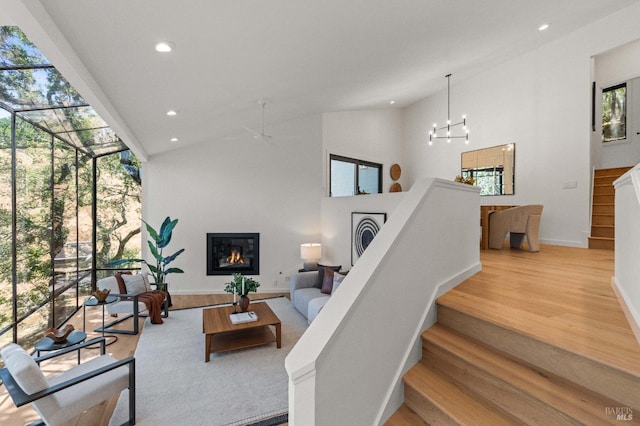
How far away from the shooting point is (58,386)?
2.06 m

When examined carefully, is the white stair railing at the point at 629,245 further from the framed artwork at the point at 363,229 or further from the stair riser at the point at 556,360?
the framed artwork at the point at 363,229

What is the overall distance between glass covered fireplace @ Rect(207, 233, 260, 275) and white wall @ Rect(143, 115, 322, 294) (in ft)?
0.41

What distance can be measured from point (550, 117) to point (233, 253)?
262 inches

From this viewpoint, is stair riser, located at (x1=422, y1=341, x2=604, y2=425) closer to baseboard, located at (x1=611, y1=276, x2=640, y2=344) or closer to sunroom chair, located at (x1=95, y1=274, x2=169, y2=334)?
baseboard, located at (x1=611, y1=276, x2=640, y2=344)

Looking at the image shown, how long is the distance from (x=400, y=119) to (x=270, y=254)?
207 inches

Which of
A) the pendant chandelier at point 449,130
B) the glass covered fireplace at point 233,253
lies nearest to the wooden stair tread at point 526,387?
the glass covered fireplace at point 233,253

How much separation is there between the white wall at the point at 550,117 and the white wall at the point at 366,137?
6.45 feet

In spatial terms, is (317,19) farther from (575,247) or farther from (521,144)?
(575,247)

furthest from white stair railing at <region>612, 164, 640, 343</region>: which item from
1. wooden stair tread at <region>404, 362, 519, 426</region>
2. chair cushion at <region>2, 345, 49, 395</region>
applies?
chair cushion at <region>2, 345, 49, 395</region>

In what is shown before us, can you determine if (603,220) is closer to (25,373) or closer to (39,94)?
(25,373)

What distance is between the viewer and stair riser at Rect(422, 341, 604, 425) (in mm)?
1383

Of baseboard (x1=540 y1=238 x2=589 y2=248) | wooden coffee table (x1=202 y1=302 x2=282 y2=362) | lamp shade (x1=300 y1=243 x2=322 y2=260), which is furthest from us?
lamp shade (x1=300 y1=243 x2=322 y2=260)

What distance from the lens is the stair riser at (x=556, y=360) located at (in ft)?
4.50

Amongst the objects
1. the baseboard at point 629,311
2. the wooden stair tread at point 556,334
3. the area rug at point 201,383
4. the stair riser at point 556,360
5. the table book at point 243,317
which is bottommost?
the area rug at point 201,383
